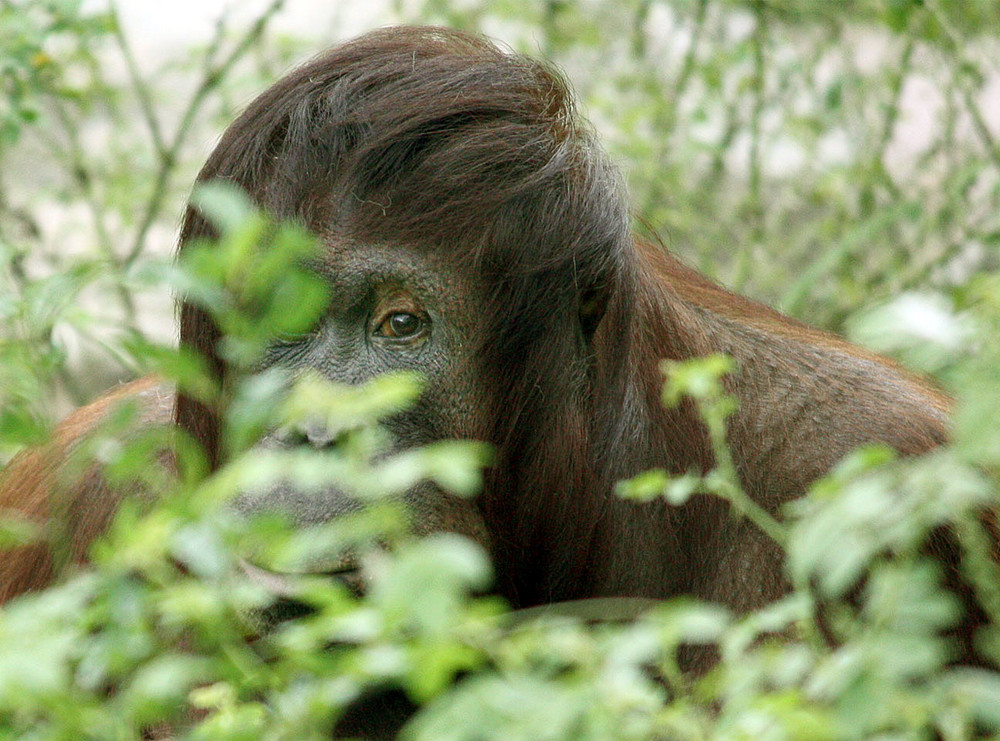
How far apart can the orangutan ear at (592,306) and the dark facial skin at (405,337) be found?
27 cm

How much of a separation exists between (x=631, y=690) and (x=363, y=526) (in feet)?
1.03

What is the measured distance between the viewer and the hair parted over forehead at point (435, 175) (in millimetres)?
3039

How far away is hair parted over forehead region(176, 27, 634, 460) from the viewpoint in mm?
3039

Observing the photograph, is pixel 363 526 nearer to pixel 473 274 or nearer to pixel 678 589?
pixel 473 274

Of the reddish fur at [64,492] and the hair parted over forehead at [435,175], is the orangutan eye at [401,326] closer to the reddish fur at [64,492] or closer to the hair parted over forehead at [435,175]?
the hair parted over forehead at [435,175]

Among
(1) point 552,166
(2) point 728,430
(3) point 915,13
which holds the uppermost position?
(3) point 915,13

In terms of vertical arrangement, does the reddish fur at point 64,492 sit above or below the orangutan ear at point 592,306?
below

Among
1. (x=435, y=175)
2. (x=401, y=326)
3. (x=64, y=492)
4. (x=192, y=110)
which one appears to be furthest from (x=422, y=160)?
(x=192, y=110)

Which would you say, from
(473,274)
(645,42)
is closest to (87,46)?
(645,42)

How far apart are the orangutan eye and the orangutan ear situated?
39 centimetres

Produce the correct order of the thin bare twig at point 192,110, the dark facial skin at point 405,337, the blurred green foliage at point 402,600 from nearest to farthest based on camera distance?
the blurred green foliage at point 402,600 < the dark facial skin at point 405,337 < the thin bare twig at point 192,110

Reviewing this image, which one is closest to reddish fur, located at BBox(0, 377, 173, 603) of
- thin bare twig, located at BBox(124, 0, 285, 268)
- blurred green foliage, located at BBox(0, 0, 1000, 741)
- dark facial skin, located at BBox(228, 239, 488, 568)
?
dark facial skin, located at BBox(228, 239, 488, 568)

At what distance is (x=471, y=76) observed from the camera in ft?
10.3

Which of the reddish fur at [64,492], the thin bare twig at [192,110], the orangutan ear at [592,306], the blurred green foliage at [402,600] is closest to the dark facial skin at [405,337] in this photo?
the blurred green foliage at [402,600]
